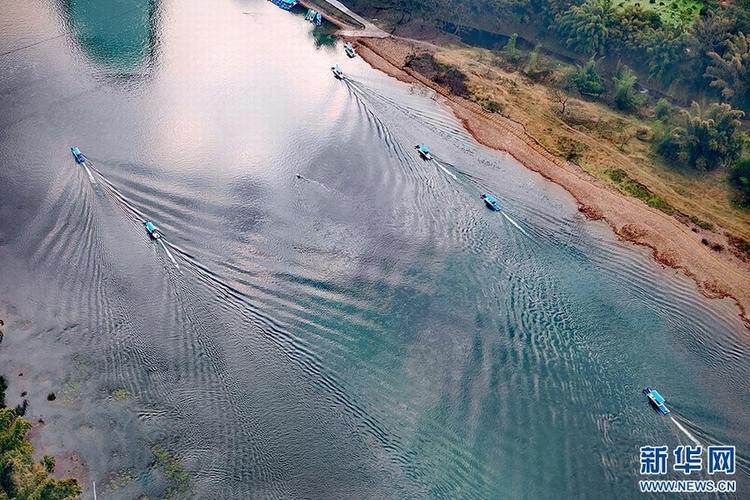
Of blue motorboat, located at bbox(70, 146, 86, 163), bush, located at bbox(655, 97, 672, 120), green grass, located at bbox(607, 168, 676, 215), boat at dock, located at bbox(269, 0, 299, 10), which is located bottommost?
blue motorboat, located at bbox(70, 146, 86, 163)

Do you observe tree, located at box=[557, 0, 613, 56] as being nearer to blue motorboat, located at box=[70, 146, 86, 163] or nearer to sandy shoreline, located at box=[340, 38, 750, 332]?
sandy shoreline, located at box=[340, 38, 750, 332]

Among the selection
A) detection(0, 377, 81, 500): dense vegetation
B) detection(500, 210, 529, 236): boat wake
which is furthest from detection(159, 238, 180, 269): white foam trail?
detection(500, 210, 529, 236): boat wake

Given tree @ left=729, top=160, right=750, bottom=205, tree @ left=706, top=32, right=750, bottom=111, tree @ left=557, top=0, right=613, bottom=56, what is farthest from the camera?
tree @ left=557, top=0, right=613, bottom=56

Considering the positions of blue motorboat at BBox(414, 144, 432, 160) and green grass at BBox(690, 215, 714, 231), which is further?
blue motorboat at BBox(414, 144, 432, 160)

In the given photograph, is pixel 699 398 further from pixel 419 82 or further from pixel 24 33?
pixel 24 33

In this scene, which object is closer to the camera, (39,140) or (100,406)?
(100,406)

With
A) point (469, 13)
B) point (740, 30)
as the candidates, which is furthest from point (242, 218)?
point (740, 30)
